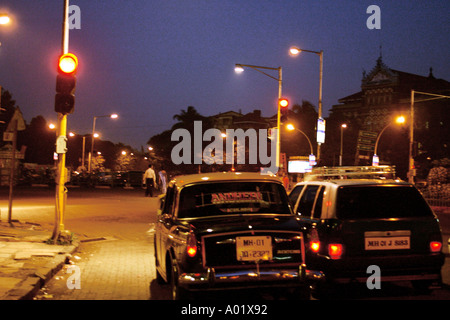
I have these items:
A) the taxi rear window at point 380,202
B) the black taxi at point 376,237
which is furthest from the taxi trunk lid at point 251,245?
the taxi rear window at point 380,202

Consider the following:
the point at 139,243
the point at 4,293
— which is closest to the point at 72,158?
the point at 139,243

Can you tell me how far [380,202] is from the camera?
6.86 metres

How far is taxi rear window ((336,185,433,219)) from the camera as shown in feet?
22.2

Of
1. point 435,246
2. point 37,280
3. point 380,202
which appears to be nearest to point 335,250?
point 380,202

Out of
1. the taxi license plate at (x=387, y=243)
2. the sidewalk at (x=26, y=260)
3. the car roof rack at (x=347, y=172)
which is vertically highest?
the car roof rack at (x=347, y=172)

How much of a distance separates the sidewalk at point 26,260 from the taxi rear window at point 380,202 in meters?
4.29

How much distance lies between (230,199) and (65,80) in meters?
6.01

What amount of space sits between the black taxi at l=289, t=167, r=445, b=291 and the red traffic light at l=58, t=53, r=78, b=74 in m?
6.63

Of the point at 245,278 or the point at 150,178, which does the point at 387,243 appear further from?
the point at 150,178

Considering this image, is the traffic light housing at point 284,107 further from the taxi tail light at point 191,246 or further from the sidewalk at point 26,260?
the taxi tail light at point 191,246

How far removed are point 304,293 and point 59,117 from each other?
7.61 m

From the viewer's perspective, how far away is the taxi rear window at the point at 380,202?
266 inches
